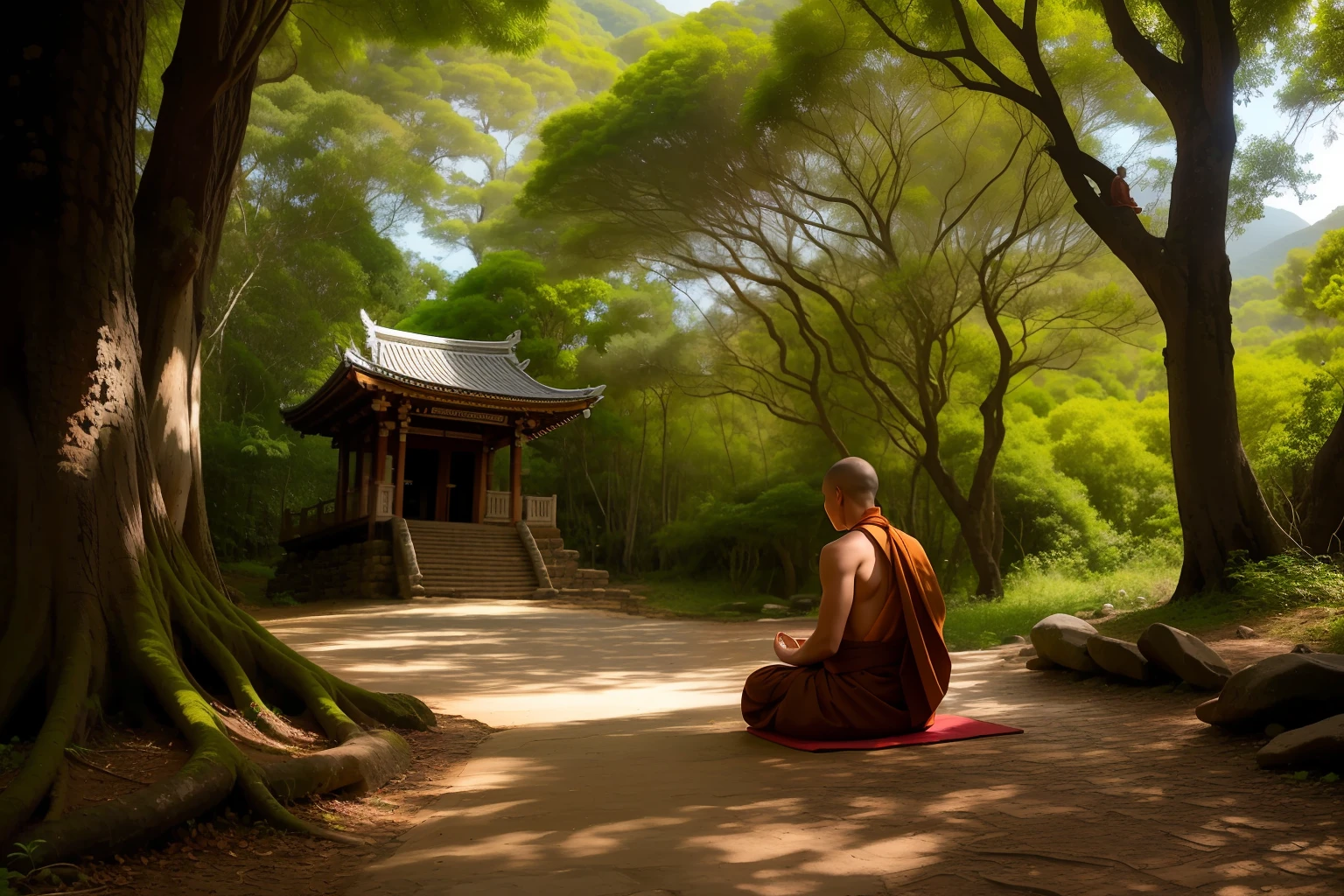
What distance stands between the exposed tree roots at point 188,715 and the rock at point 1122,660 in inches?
150

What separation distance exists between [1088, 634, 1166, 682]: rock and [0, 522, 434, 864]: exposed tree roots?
3.82 m

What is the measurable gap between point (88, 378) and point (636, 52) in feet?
174

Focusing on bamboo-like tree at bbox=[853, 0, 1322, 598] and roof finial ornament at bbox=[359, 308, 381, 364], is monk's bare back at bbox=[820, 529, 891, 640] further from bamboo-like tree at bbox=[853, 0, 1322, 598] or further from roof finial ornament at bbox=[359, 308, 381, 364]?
roof finial ornament at bbox=[359, 308, 381, 364]

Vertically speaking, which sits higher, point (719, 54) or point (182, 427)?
point (719, 54)

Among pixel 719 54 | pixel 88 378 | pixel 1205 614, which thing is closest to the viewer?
pixel 88 378

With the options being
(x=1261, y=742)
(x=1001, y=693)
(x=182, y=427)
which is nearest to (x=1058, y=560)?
(x=1001, y=693)

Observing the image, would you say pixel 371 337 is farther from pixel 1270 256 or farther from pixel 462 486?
pixel 1270 256

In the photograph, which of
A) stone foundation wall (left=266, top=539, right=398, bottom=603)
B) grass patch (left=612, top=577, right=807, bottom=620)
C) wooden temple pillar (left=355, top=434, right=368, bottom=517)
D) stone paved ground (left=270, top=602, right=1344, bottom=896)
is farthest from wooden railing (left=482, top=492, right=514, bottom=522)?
stone paved ground (left=270, top=602, right=1344, bottom=896)

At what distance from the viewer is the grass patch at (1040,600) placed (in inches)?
372

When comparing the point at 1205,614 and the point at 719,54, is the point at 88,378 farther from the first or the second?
the point at 719,54

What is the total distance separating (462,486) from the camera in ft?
72.7

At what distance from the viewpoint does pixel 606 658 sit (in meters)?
8.78

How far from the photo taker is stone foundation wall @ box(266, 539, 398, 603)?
1659 cm

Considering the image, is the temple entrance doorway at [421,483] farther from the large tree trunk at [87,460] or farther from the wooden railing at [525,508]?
the large tree trunk at [87,460]
